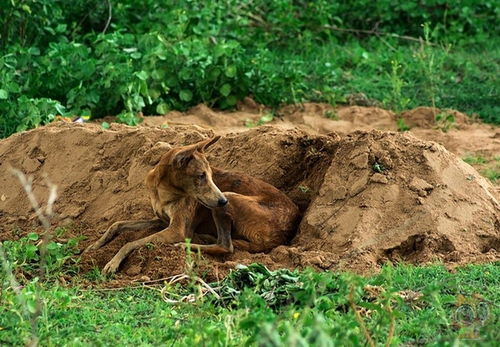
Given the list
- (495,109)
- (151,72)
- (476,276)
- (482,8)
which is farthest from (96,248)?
(482,8)

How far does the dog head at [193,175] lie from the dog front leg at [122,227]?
0.43 metres

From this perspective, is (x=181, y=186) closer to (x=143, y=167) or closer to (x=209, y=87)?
(x=143, y=167)

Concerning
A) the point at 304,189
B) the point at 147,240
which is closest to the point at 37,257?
the point at 147,240

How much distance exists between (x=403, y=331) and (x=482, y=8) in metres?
10.3

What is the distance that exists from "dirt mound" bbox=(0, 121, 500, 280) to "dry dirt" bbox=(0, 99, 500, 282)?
11 millimetres

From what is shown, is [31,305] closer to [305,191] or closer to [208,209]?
[208,209]

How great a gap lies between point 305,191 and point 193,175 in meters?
1.10

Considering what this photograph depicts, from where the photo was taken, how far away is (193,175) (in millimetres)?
8648

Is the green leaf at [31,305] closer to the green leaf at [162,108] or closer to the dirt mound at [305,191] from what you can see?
the dirt mound at [305,191]

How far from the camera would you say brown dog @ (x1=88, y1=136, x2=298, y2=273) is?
8648mm

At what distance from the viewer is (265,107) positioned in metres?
13.4

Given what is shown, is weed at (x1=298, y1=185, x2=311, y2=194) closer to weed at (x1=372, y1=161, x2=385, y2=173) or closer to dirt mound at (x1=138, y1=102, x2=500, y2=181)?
weed at (x1=372, y1=161, x2=385, y2=173)

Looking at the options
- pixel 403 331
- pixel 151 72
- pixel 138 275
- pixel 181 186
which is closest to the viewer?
pixel 403 331

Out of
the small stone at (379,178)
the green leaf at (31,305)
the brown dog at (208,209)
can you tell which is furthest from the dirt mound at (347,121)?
the green leaf at (31,305)
